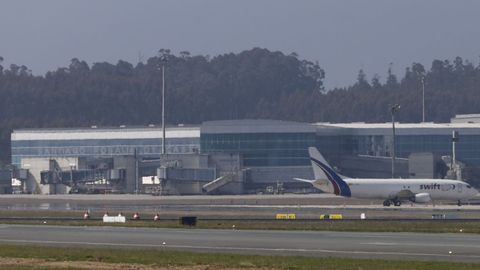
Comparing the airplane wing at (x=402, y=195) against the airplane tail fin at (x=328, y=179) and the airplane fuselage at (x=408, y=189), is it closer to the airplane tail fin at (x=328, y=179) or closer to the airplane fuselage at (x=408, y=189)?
the airplane fuselage at (x=408, y=189)

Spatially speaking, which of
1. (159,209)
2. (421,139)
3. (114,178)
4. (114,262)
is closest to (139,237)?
(114,262)

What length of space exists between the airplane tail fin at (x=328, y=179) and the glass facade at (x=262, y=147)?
43359 millimetres

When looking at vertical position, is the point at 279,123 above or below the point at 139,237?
above

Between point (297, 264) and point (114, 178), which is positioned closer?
point (297, 264)

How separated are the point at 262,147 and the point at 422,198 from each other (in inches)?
2046

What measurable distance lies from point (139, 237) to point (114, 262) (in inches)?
583

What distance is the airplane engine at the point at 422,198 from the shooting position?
11781 cm

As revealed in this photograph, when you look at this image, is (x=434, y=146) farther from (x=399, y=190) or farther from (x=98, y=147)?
(x=399, y=190)

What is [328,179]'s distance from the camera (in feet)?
393

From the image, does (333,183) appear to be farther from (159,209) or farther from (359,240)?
(359,240)

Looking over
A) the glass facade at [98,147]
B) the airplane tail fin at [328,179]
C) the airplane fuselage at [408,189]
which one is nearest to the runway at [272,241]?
the airplane tail fin at [328,179]

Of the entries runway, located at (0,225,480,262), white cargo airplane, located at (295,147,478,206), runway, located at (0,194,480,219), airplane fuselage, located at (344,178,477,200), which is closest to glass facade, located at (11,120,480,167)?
runway, located at (0,194,480,219)

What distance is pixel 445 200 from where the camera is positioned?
12050 centimetres

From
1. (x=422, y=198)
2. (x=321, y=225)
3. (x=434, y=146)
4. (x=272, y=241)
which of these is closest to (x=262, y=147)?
(x=434, y=146)
